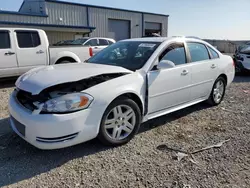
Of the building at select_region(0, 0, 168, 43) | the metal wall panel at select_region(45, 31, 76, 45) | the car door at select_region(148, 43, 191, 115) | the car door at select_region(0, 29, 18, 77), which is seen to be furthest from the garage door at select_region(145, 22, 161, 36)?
the car door at select_region(148, 43, 191, 115)

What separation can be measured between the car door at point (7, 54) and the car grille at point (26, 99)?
4.35 m

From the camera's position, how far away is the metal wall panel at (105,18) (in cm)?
2466

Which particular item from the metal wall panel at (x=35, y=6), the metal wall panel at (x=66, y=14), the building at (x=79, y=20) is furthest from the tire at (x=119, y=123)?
the metal wall panel at (x=35, y=6)

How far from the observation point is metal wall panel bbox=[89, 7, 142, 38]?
971 inches

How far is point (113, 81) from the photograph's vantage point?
3094 mm

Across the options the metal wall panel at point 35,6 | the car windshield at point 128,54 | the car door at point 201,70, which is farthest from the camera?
the metal wall panel at point 35,6

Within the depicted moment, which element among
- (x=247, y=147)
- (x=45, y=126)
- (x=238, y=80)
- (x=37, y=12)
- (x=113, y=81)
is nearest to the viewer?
(x=45, y=126)

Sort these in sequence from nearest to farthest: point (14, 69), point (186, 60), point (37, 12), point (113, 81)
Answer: point (113, 81) → point (186, 60) → point (14, 69) → point (37, 12)

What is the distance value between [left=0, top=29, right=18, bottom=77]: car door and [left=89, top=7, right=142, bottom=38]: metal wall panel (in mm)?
18022

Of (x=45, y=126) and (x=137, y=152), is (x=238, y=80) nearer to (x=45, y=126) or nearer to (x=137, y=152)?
(x=137, y=152)

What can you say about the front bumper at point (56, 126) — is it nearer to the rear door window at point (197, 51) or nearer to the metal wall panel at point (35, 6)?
the rear door window at point (197, 51)

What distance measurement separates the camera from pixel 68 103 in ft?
8.86

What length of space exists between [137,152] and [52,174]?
114 centimetres

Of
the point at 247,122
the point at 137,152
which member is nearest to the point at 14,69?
the point at 137,152
